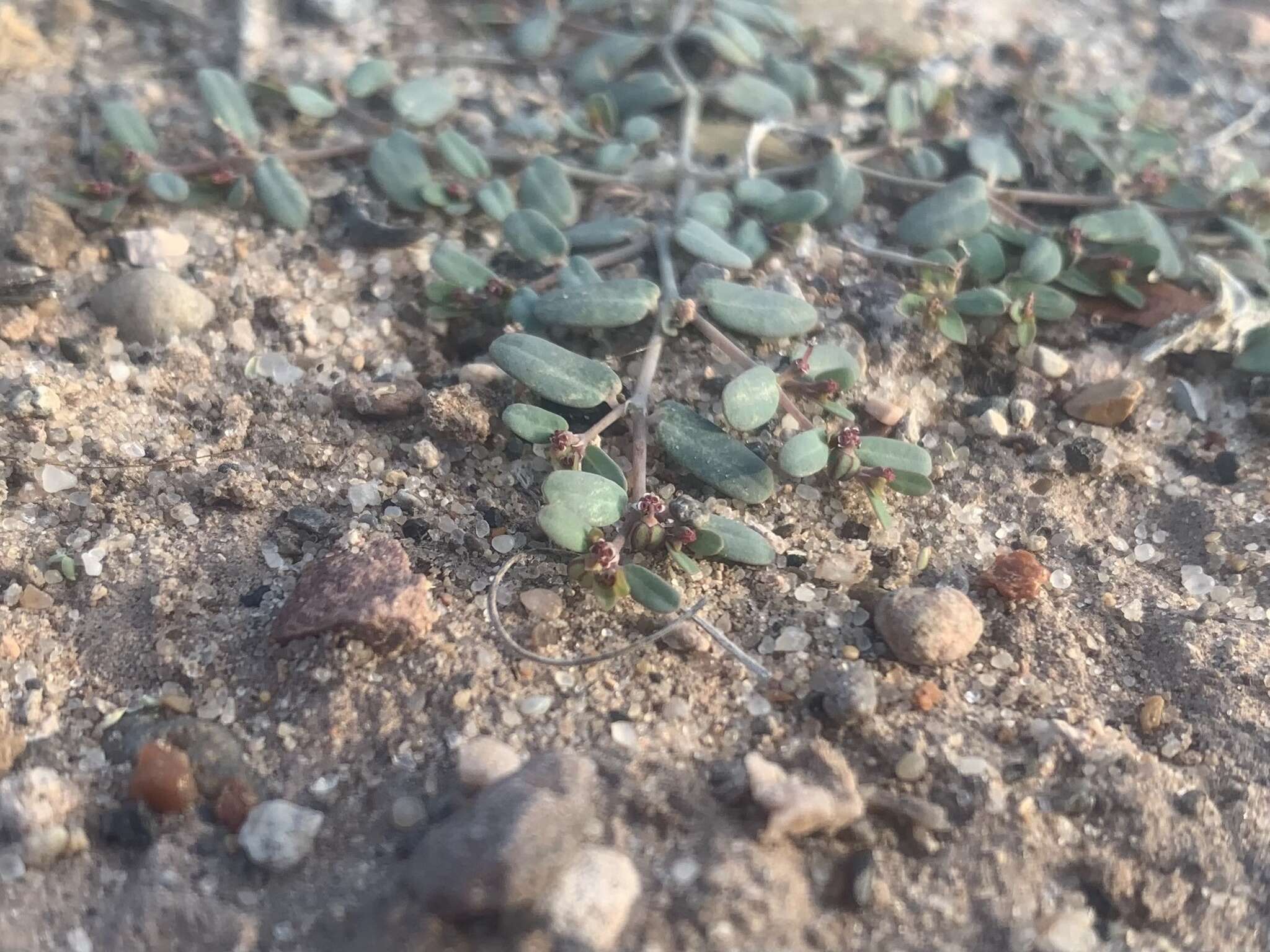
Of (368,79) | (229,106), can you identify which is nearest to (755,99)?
(368,79)

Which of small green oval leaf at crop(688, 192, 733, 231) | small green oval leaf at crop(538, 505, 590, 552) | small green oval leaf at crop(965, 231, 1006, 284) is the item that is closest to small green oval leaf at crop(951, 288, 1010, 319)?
small green oval leaf at crop(965, 231, 1006, 284)

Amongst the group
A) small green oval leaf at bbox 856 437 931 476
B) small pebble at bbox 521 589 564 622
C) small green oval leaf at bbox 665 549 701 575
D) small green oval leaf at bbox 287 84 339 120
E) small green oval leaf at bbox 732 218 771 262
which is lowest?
small pebble at bbox 521 589 564 622

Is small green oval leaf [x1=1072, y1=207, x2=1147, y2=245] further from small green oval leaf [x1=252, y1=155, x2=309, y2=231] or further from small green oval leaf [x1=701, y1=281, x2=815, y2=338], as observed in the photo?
small green oval leaf [x1=252, y1=155, x2=309, y2=231]

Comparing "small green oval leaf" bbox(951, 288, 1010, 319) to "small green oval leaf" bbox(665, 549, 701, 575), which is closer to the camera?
"small green oval leaf" bbox(665, 549, 701, 575)

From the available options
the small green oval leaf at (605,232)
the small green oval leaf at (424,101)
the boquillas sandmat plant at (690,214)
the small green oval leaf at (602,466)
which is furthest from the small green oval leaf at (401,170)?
the small green oval leaf at (602,466)

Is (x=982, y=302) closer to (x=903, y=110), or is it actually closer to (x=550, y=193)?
(x=903, y=110)

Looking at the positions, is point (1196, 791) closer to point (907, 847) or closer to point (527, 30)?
point (907, 847)
